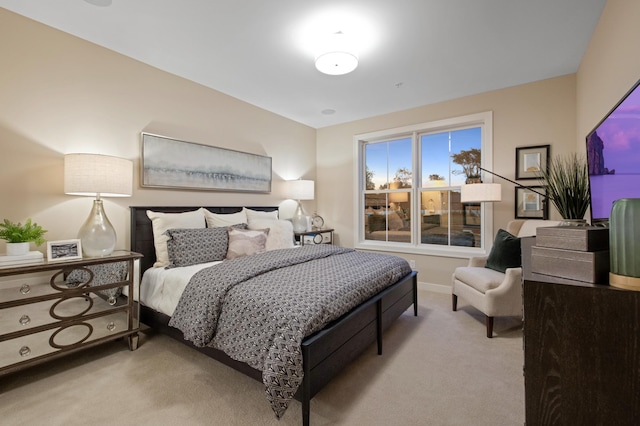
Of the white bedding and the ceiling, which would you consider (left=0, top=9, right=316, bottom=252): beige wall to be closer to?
the ceiling

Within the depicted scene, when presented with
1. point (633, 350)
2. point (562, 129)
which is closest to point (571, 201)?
point (633, 350)

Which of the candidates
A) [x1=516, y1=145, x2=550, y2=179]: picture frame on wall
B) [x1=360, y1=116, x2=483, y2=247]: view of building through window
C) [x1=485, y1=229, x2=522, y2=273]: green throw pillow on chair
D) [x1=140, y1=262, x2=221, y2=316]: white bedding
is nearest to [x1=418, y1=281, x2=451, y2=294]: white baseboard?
[x1=360, y1=116, x2=483, y2=247]: view of building through window

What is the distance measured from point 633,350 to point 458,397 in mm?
1272

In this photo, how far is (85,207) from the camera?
245cm

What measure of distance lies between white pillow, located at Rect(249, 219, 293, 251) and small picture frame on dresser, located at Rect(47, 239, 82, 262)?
1.53 meters

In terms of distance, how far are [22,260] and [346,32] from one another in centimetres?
286

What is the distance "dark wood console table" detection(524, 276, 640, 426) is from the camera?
73cm

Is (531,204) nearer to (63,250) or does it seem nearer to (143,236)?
(143,236)

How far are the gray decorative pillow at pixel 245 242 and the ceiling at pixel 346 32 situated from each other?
1.73m

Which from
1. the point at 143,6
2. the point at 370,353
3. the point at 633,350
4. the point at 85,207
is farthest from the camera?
the point at 85,207

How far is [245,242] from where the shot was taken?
2.78 metres

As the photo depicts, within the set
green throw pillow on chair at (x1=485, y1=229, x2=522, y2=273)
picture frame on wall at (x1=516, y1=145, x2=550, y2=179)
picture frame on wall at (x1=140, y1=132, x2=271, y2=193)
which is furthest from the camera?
picture frame on wall at (x1=516, y1=145, x2=550, y2=179)

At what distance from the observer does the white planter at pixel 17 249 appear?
180cm

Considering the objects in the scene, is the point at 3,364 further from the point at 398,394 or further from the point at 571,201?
the point at 571,201
